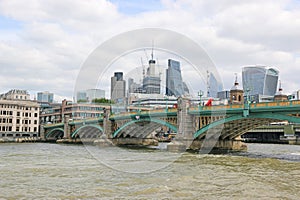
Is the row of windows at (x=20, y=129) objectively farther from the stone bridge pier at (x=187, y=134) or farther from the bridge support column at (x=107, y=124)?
the stone bridge pier at (x=187, y=134)

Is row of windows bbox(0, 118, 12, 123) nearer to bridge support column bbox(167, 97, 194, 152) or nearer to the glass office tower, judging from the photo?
bridge support column bbox(167, 97, 194, 152)

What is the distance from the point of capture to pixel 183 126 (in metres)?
67.0

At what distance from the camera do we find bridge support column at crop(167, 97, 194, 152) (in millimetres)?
66938

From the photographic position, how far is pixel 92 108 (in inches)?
5379

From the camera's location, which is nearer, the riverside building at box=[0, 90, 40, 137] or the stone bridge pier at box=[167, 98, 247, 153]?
the stone bridge pier at box=[167, 98, 247, 153]

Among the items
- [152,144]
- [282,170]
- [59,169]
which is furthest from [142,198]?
[152,144]

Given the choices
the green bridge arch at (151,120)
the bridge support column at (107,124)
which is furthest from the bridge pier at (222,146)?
the bridge support column at (107,124)

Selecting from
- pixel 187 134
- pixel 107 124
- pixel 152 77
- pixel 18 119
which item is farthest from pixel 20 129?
pixel 152 77

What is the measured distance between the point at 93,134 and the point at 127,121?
28.2 metres

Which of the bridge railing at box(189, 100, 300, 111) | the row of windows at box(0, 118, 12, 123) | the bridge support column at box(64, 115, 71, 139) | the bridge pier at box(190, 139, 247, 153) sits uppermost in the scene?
the bridge railing at box(189, 100, 300, 111)

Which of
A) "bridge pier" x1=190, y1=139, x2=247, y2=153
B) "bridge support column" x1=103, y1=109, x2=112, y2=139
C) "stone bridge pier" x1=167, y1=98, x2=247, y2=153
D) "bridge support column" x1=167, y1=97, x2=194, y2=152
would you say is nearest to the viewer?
"stone bridge pier" x1=167, y1=98, x2=247, y2=153

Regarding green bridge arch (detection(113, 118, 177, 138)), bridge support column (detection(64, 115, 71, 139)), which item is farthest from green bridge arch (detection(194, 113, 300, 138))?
bridge support column (detection(64, 115, 71, 139))

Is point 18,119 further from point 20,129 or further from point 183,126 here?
point 183,126

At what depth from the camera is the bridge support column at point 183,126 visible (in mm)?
66938
